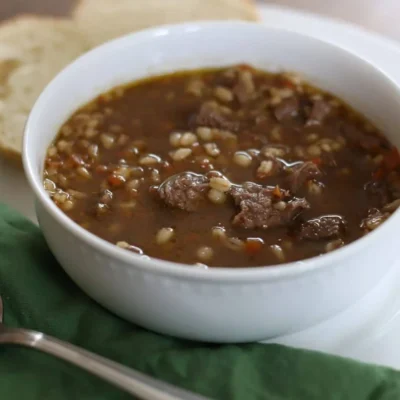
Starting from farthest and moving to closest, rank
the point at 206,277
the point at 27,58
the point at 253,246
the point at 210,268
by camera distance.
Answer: the point at 27,58 < the point at 253,246 < the point at 210,268 < the point at 206,277

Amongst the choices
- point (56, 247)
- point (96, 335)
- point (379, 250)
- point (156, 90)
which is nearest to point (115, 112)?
point (156, 90)

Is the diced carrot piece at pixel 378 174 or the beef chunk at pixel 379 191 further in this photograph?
the diced carrot piece at pixel 378 174

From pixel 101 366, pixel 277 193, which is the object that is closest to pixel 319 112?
pixel 277 193

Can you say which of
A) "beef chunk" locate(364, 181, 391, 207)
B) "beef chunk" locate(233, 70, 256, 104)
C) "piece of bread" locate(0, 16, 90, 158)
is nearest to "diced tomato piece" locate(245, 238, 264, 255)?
"beef chunk" locate(364, 181, 391, 207)

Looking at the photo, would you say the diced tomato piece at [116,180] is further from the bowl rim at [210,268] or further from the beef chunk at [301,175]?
the beef chunk at [301,175]

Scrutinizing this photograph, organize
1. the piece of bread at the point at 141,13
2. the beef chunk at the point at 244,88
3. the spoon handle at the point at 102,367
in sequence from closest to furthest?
1. the spoon handle at the point at 102,367
2. the beef chunk at the point at 244,88
3. the piece of bread at the point at 141,13

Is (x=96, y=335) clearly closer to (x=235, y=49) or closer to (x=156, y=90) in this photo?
(x=156, y=90)

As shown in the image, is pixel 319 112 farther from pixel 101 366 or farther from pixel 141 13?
pixel 101 366

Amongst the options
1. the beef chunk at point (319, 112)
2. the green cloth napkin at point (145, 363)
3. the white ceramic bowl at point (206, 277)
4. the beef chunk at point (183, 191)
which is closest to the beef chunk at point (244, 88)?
the beef chunk at point (319, 112)
